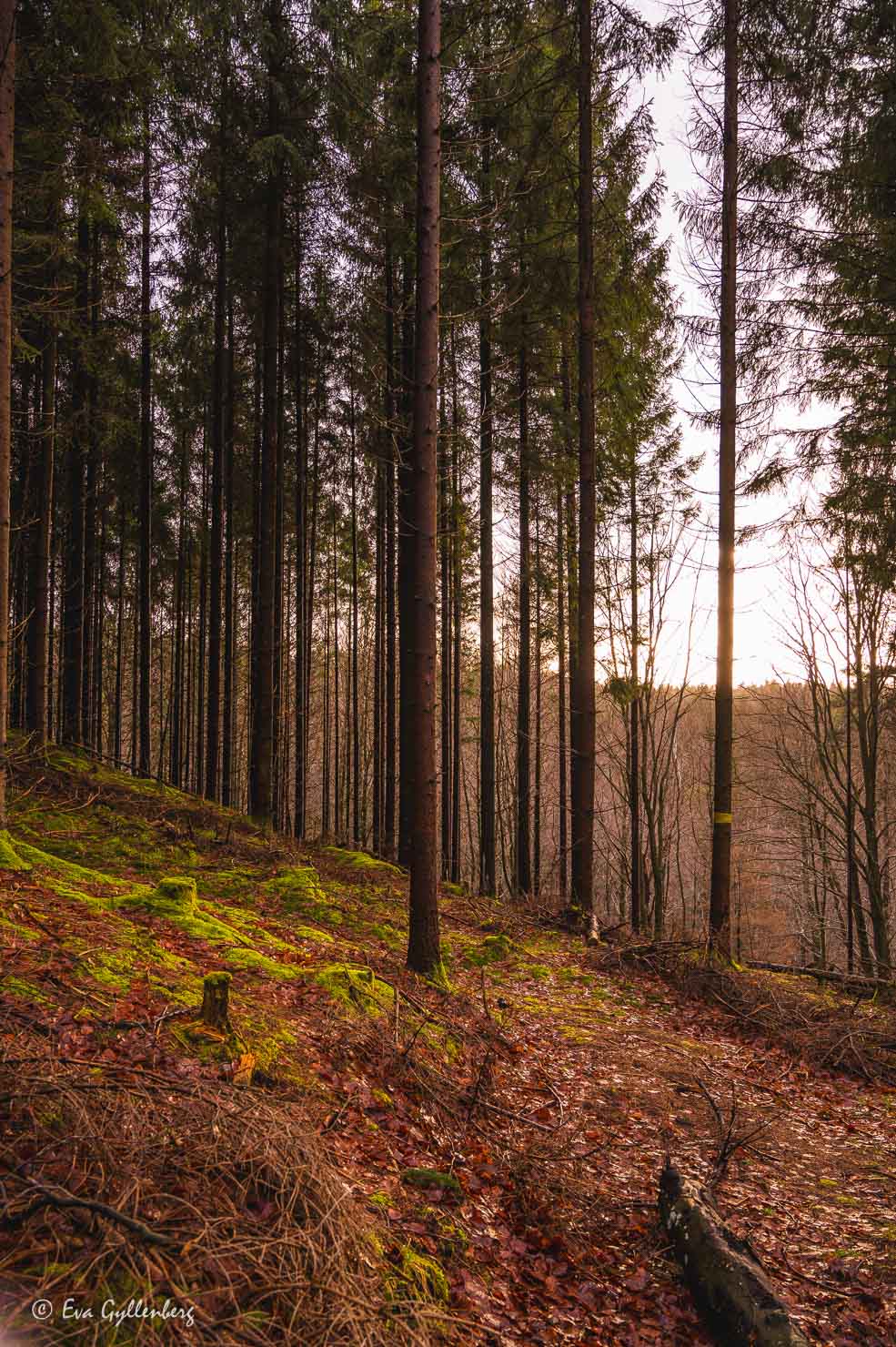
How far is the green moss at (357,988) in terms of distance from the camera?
16.5 ft

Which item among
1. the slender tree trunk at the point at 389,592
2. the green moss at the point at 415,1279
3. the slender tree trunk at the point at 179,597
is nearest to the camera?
the green moss at the point at 415,1279

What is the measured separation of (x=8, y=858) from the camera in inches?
229

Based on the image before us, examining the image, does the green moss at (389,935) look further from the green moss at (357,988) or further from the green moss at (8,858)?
the green moss at (8,858)

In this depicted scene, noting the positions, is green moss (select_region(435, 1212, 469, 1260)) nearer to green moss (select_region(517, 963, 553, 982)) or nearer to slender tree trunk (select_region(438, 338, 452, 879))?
green moss (select_region(517, 963, 553, 982))

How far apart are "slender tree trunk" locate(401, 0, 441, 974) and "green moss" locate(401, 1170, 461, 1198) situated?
3.02 metres

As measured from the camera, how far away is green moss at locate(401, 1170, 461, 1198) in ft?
10.7

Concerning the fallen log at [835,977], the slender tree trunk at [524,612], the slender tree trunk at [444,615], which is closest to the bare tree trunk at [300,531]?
the slender tree trunk at [444,615]

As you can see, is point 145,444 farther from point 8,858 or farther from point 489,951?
point 489,951

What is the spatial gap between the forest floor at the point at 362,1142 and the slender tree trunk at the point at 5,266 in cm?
219

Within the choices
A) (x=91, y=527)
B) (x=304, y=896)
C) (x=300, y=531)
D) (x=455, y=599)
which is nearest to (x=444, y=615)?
(x=455, y=599)

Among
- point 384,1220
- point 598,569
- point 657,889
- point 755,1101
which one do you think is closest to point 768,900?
point 657,889

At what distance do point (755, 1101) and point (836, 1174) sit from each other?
104 centimetres

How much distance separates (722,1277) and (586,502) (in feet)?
30.0

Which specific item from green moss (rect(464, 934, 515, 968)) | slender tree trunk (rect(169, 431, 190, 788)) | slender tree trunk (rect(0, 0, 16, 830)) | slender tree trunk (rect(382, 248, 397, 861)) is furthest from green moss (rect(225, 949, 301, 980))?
slender tree trunk (rect(169, 431, 190, 788))
